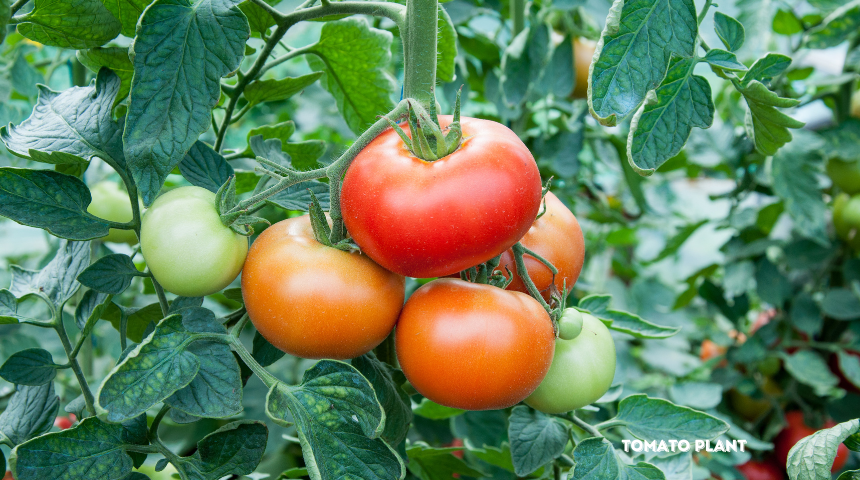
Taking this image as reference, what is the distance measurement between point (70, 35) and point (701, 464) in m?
0.96

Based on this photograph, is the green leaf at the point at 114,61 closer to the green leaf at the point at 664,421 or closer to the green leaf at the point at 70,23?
the green leaf at the point at 70,23

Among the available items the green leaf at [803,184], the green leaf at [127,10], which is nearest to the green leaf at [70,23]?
the green leaf at [127,10]

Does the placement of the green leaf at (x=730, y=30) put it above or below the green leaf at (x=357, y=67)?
above

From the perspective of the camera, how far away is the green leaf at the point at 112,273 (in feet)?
1.40

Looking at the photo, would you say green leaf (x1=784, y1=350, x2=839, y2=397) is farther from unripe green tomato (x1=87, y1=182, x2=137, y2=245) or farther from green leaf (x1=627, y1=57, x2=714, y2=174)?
unripe green tomato (x1=87, y1=182, x2=137, y2=245)

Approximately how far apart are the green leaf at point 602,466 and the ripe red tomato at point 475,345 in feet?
0.29

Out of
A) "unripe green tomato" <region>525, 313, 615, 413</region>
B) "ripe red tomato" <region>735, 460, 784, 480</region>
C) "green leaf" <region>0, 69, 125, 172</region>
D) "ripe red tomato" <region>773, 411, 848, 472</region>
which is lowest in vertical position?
"ripe red tomato" <region>735, 460, 784, 480</region>

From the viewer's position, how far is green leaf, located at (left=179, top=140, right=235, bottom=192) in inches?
17.8

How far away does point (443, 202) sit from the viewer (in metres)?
0.34

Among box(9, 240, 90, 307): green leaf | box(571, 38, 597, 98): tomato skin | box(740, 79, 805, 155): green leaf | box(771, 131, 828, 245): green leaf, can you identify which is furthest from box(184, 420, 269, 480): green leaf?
box(771, 131, 828, 245): green leaf

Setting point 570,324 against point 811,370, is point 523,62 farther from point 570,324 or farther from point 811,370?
point 811,370

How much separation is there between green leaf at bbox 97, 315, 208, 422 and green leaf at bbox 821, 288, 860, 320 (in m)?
1.09

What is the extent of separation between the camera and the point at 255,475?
57 cm

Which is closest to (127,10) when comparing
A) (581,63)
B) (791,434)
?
(581,63)
